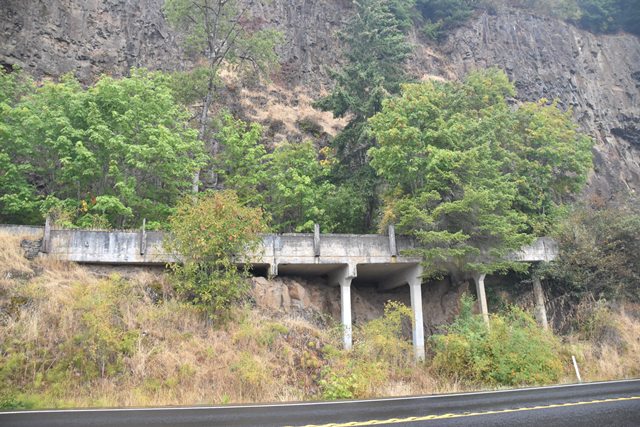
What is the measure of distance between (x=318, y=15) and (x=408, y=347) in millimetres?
39262

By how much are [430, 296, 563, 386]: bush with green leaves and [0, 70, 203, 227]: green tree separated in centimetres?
1393

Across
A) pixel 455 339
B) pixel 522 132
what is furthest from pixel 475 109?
pixel 455 339

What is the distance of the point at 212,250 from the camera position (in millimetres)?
18375

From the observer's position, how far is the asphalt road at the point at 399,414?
8656 millimetres

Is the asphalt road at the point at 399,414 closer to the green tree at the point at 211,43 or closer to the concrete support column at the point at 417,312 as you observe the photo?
the concrete support column at the point at 417,312

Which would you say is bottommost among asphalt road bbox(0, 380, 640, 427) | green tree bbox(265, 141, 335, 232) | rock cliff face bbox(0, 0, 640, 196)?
asphalt road bbox(0, 380, 640, 427)

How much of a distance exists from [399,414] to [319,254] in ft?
40.5

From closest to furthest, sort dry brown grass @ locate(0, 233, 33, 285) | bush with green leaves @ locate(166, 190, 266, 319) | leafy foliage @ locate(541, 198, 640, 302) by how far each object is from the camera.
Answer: dry brown grass @ locate(0, 233, 33, 285) < bush with green leaves @ locate(166, 190, 266, 319) < leafy foliage @ locate(541, 198, 640, 302)

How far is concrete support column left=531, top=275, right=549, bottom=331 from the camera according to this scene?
77.6 ft

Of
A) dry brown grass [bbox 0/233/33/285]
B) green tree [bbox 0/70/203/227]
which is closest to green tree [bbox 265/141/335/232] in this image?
green tree [bbox 0/70/203/227]

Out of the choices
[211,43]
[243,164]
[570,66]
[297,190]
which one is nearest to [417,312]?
[297,190]

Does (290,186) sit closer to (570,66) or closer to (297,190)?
(297,190)

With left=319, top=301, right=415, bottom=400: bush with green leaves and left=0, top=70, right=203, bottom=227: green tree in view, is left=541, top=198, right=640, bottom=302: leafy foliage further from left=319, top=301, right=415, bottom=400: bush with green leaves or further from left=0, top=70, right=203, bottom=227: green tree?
left=0, top=70, right=203, bottom=227: green tree

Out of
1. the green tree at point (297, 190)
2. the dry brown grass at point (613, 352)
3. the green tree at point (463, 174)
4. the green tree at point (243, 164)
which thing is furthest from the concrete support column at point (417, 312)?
the green tree at point (243, 164)
